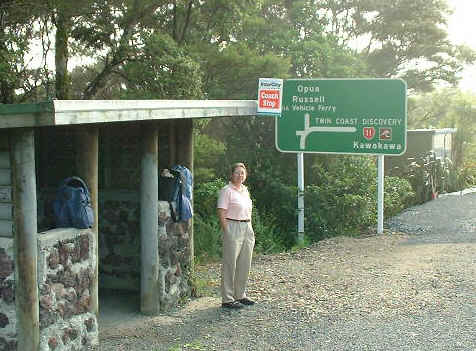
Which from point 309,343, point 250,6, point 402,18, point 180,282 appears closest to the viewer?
point 309,343

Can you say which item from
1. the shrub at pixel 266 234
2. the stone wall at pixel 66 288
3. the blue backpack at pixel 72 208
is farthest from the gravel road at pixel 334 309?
the shrub at pixel 266 234

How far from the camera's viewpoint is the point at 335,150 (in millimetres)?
13727

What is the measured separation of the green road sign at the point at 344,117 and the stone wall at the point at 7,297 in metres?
8.67

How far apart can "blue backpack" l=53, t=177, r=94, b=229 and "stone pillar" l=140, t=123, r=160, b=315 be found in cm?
127

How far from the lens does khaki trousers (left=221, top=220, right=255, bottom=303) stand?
314 inches

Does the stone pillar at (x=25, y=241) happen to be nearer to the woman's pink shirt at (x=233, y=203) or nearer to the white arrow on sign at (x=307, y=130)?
the woman's pink shirt at (x=233, y=203)

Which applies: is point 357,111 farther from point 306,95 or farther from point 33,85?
point 33,85

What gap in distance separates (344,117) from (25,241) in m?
8.87

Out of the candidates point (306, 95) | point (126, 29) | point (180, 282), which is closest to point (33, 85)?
point (126, 29)

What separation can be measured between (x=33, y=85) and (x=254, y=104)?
7778 mm

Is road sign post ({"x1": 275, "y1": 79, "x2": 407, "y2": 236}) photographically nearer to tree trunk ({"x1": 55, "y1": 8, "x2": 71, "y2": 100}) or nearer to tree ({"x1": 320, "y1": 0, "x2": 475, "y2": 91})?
tree trunk ({"x1": 55, "y1": 8, "x2": 71, "y2": 100})

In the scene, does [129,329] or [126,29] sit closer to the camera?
[129,329]

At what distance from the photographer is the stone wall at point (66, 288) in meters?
6.08

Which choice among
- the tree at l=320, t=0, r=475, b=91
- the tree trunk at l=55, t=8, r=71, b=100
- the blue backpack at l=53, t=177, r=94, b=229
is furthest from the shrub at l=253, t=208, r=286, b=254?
the tree at l=320, t=0, r=475, b=91
